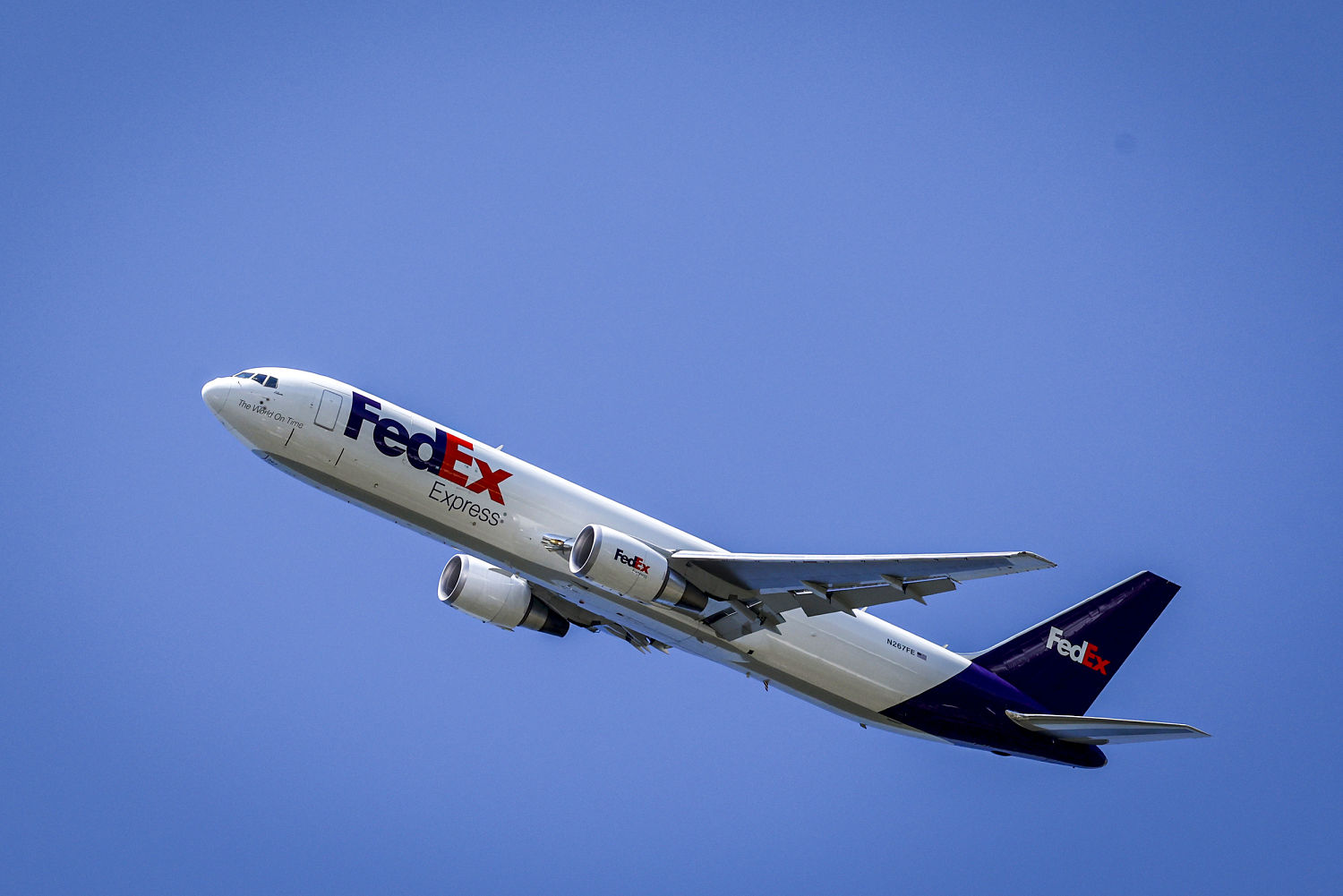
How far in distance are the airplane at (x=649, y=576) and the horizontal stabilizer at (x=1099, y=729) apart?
0.05 metres

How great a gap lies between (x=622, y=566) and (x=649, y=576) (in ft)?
2.52

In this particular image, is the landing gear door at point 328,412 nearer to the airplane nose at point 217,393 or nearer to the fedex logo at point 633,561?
the airplane nose at point 217,393

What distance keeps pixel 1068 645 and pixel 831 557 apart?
12.4 meters

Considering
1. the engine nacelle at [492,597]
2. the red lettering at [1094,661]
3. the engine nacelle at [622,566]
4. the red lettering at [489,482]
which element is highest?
the red lettering at [1094,661]

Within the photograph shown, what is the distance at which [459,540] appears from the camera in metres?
33.5

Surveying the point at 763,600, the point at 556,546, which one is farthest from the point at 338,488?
the point at 763,600

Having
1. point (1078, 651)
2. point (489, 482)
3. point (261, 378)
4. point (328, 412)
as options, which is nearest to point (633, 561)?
point (489, 482)

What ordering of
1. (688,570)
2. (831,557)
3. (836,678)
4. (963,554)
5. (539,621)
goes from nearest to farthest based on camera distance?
(963,554) → (831,557) → (688,570) → (836,678) → (539,621)

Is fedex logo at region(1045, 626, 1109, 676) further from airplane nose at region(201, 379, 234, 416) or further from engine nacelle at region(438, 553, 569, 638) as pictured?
airplane nose at region(201, 379, 234, 416)

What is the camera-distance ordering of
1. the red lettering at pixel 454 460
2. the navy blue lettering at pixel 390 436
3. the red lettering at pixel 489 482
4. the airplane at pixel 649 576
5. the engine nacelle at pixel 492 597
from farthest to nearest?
the engine nacelle at pixel 492 597 → the red lettering at pixel 489 482 → the red lettering at pixel 454 460 → the navy blue lettering at pixel 390 436 → the airplane at pixel 649 576

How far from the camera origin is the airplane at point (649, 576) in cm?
3209

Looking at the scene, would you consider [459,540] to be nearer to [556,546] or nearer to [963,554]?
[556,546]

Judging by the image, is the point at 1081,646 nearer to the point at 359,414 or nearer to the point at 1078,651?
the point at 1078,651

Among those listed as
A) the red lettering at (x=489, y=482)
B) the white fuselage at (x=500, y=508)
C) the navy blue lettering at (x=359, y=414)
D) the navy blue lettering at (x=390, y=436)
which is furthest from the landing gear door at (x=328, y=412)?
the red lettering at (x=489, y=482)
